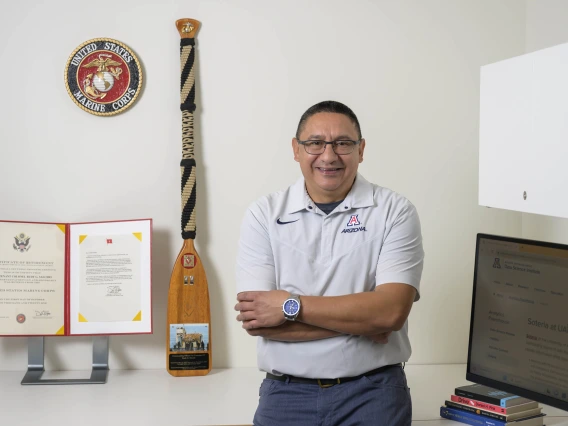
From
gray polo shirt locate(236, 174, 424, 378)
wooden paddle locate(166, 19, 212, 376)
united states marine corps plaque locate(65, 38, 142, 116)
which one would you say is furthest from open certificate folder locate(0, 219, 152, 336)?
gray polo shirt locate(236, 174, 424, 378)

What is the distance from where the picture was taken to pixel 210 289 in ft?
9.20

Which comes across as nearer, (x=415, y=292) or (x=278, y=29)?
(x=415, y=292)

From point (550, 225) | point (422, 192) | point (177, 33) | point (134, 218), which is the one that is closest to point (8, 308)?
point (134, 218)

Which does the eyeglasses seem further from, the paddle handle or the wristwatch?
the paddle handle

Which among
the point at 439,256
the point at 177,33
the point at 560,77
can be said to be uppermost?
the point at 177,33

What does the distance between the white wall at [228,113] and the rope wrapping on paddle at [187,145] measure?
70mm

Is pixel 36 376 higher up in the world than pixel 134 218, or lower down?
lower down

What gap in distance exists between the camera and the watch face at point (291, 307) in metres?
1.97

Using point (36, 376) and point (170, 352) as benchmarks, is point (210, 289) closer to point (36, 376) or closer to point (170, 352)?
point (170, 352)

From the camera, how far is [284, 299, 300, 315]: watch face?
197cm

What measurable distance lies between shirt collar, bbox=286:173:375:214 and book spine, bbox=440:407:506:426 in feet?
2.19

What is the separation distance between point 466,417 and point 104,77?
5.61 feet

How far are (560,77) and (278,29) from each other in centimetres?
118
